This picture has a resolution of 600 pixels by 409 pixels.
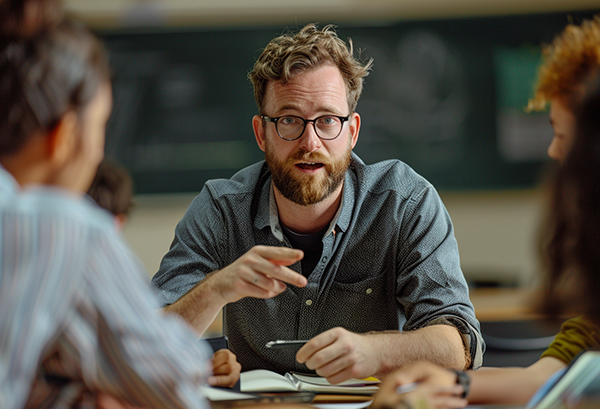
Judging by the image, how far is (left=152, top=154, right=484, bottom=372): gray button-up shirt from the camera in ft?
4.99

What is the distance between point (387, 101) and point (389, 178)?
1783mm

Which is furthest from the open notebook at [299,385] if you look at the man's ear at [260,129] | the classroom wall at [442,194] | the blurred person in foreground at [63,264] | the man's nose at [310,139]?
the classroom wall at [442,194]

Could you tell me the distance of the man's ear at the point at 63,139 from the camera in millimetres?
667

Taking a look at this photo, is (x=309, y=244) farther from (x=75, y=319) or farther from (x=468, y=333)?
(x=75, y=319)

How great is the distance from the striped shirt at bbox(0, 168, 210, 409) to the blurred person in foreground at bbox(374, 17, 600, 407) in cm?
33

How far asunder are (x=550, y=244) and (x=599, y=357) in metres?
0.19

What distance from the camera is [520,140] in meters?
3.40

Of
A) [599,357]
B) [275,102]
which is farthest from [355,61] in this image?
[599,357]

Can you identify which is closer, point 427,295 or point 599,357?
point 599,357

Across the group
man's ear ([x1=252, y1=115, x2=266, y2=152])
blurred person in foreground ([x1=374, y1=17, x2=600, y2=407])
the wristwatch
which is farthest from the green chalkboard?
the wristwatch

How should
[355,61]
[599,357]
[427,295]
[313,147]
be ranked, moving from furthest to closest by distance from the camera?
[355,61]
[313,147]
[427,295]
[599,357]

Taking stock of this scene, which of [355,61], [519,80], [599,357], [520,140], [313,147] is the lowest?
[599,357]

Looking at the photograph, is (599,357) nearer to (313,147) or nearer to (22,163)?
(22,163)

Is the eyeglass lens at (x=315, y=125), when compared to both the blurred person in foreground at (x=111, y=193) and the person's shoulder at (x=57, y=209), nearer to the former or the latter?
the blurred person in foreground at (x=111, y=193)
